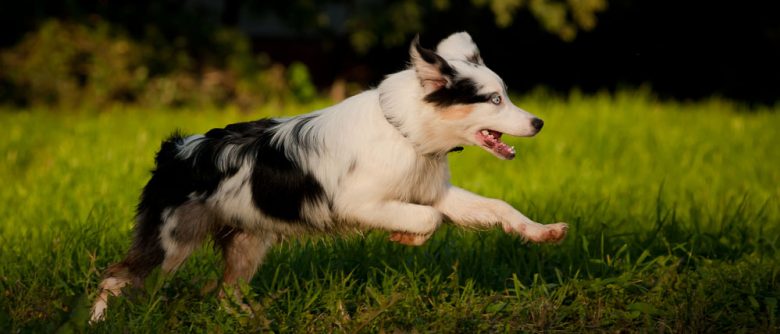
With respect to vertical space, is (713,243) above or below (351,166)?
below

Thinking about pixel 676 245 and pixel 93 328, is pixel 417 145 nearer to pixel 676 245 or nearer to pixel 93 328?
pixel 93 328

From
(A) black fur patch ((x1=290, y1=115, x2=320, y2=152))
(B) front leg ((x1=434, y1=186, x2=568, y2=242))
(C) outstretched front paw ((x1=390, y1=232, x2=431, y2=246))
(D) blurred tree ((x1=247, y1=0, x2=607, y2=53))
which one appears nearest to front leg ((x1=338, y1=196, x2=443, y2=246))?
(C) outstretched front paw ((x1=390, y1=232, x2=431, y2=246))

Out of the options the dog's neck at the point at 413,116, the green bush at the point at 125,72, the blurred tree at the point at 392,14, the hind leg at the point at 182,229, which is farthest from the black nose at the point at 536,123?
the green bush at the point at 125,72

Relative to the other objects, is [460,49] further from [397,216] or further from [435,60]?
[397,216]

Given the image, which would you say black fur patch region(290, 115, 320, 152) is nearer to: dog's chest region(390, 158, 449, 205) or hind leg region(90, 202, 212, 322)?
dog's chest region(390, 158, 449, 205)

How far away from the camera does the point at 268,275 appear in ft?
16.1

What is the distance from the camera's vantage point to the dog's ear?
4064 mm

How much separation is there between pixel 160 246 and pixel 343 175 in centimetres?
90

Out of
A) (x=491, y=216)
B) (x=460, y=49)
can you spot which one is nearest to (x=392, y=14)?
A: (x=460, y=49)

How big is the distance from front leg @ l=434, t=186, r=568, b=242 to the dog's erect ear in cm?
61

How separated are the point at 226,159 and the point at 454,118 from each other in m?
1.04

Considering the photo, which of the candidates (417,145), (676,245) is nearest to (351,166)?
(417,145)

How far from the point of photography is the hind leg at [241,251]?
454cm

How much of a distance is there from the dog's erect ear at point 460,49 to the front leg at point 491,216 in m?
0.61
